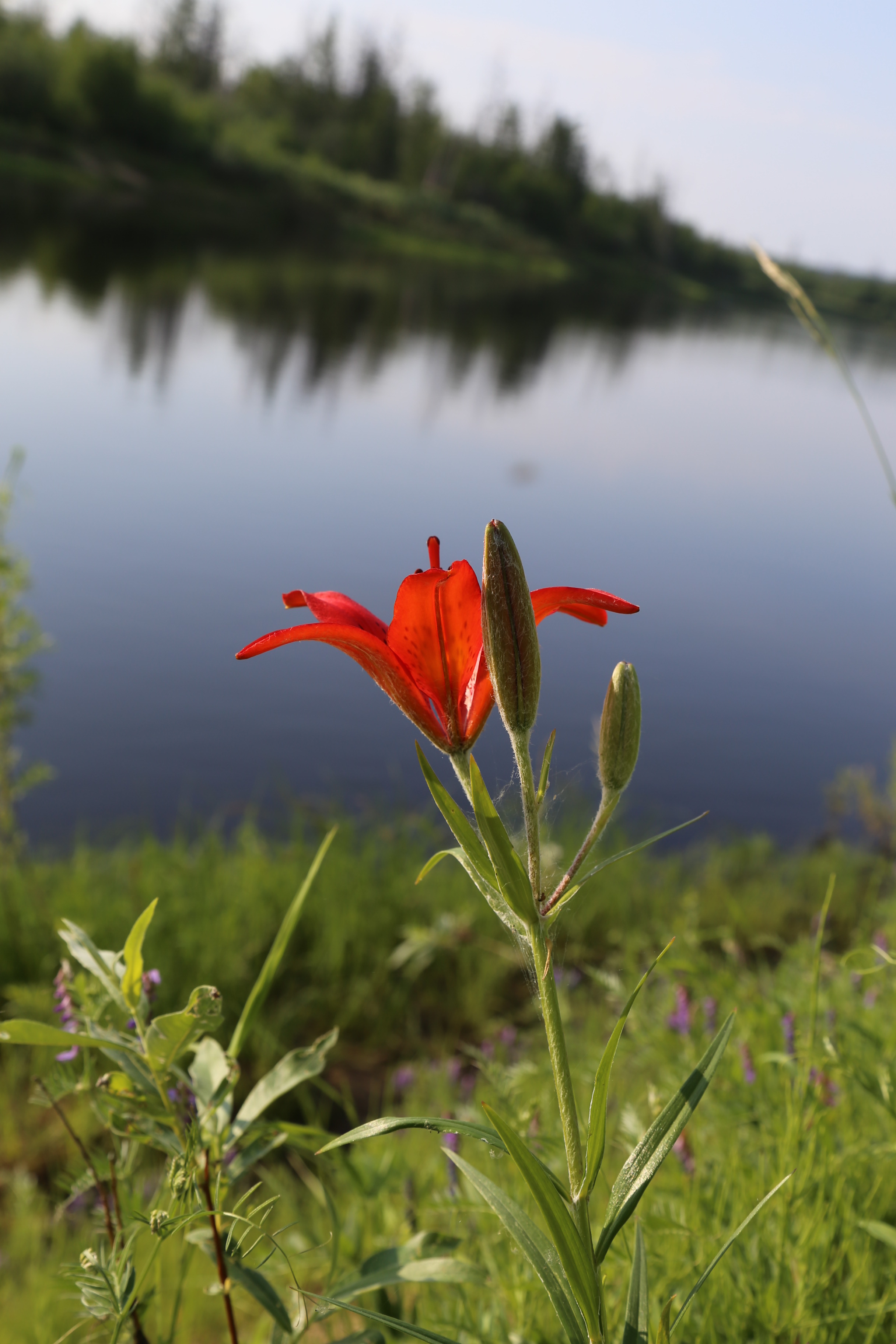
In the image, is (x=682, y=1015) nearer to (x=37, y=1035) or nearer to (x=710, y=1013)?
(x=710, y=1013)

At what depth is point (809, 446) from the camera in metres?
19.9

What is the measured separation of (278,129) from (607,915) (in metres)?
63.1

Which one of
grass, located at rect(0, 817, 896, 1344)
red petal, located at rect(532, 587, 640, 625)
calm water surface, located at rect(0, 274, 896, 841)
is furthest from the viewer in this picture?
calm water surface, located at rect(0, 274, 896, 841)

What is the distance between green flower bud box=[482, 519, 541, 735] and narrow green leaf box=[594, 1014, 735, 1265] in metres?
0.25

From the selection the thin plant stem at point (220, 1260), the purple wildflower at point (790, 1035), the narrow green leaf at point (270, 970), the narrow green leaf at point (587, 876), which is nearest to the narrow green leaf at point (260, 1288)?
the thin plant stem at point (220, 1260)

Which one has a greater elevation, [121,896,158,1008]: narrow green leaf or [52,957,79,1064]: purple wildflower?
[121,896,158,1008]: narrow green leaf

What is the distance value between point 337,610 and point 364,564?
823 centimetres

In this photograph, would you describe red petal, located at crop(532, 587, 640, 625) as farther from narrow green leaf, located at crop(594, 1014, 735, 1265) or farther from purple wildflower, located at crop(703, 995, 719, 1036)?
purple wildflower, located at crop(703, 995, 719, 1036)

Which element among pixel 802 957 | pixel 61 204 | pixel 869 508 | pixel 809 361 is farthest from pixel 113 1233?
pixel 809 361

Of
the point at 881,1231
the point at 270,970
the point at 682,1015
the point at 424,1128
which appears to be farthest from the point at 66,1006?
the point at 682,1015

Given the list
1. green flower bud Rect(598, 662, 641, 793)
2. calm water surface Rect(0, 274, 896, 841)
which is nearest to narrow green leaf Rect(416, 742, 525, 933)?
green flower bud Rect(598, 662, 641, 793)

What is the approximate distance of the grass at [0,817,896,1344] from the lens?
3.54 feet

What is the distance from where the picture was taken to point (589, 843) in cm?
71

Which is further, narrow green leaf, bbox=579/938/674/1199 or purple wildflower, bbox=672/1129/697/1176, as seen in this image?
purple wildflower, bbox=672/1129/697/1176
